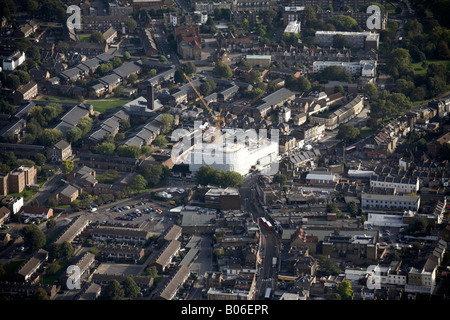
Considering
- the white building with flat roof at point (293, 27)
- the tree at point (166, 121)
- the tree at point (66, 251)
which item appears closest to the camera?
the tree at point (66, 251)

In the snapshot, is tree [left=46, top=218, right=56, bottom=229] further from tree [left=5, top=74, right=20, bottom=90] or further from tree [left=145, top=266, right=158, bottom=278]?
tree [left=5, top=74, right=20, bottom=90]

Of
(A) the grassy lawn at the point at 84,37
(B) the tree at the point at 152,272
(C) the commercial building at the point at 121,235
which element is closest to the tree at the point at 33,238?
(C) the commercial building at the point at 121,235

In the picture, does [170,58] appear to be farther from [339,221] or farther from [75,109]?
[339,221]

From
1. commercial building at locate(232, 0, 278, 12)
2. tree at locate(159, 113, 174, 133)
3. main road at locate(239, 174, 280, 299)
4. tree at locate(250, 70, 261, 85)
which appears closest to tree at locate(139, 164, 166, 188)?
main road at locate(239, 174, 280, 299)

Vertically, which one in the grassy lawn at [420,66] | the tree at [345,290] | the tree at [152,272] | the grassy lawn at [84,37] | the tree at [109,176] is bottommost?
the grassy lawn at [420,66]


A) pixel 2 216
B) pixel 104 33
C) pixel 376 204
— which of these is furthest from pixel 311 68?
pixel 2 216

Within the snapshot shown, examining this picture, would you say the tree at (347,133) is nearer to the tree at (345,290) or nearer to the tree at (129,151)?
the tree at (129,151)
